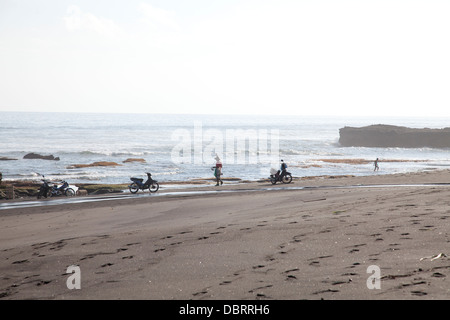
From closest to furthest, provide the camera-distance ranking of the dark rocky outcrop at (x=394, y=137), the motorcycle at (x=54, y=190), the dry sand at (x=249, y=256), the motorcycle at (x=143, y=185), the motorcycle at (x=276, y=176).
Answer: the dry sand at (x=249, y=256) < the motorcycle at (x=54, y=190) < the motorcycle at (x=143, y=185) < the motorcycle at (x=276, y=176) < the dark rocky outcrop at (x=394, y=137)

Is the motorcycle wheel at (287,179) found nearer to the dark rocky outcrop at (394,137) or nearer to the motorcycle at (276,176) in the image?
the motorcycle at (276,176)

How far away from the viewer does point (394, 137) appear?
359ft

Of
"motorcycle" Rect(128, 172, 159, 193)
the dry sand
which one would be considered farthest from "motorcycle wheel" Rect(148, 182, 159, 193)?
the dry sand

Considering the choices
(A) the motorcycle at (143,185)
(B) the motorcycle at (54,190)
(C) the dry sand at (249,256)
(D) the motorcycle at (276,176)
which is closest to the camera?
(C) the dry sand at (249,256)

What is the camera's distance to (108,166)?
54.7m

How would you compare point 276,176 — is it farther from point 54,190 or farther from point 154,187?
point 54,190

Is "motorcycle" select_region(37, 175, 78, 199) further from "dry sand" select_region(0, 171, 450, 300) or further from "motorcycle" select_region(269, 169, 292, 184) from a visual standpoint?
"dry sand" select_region(0, 171, 450, 300)

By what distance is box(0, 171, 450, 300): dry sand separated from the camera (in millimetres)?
6426

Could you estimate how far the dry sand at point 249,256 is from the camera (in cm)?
643

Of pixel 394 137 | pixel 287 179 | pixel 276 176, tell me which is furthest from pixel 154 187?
pixel 394 137

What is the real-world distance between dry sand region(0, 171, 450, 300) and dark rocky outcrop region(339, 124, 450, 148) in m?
99.2

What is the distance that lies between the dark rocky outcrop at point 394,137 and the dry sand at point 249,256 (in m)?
99.2

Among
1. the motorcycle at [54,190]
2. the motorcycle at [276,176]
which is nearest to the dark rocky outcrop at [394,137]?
the motorcycle at [276,176]
